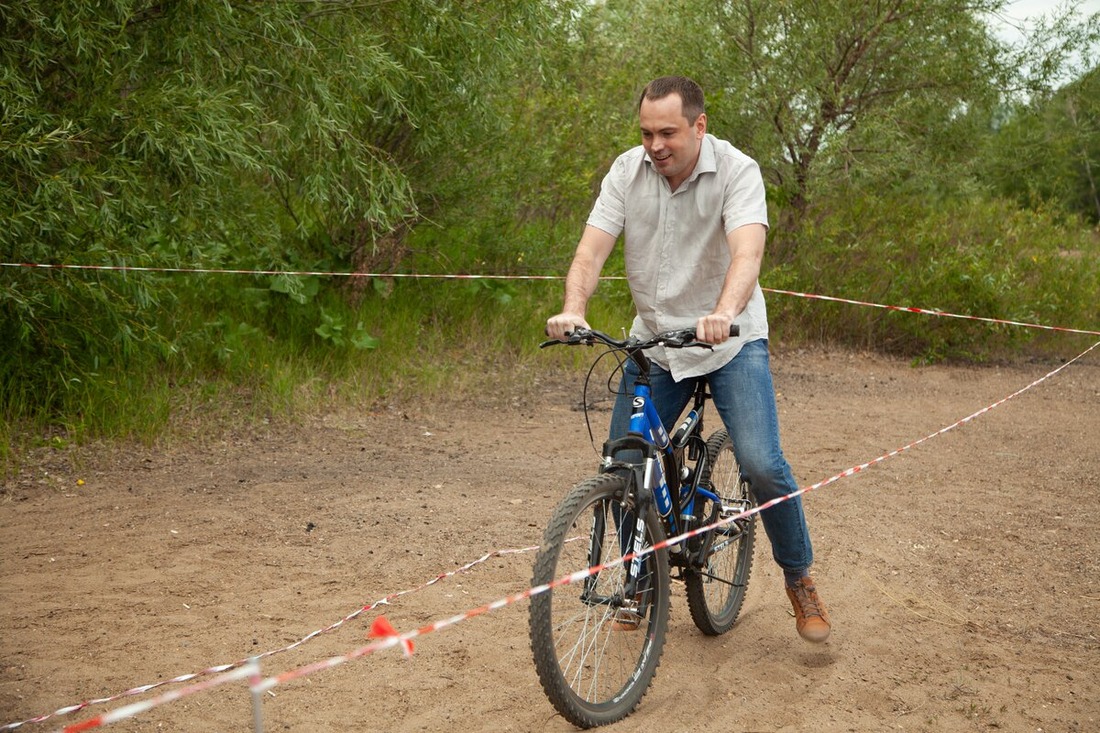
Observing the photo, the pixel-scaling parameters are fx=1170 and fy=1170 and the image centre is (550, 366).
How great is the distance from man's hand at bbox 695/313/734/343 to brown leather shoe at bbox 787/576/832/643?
1.48 meters

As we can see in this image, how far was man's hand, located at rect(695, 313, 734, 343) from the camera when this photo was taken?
3658 millimetres

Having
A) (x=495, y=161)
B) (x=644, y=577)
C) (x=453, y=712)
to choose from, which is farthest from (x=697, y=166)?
(x=495, y=161)

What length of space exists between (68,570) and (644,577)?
2.95 metres

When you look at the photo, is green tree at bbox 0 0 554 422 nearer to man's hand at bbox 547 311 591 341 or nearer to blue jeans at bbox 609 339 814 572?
blue jeans at bbox 609 339 814 572

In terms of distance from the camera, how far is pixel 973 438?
916cm

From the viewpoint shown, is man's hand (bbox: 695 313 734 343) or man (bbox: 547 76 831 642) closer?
man's hand (bbox: 695 313 734 343)

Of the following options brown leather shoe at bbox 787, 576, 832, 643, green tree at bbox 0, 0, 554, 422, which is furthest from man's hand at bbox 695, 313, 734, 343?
green tree at bbox 0, 0, 554, 422

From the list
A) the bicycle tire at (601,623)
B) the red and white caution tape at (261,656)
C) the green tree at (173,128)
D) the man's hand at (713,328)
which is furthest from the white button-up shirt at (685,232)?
the green tree at (173,128)

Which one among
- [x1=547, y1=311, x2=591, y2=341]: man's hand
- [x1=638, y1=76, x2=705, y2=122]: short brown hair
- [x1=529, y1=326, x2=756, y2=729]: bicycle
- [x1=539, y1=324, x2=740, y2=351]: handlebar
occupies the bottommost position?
[x1=529, y1=326, x2=756, y2=729]: bicycle

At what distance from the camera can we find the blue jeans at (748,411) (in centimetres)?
425

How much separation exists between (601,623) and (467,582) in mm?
1431

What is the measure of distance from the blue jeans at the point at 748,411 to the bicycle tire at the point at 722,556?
304 millimetres

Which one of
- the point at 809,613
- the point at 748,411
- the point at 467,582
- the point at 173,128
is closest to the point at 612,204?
the point at 748,411

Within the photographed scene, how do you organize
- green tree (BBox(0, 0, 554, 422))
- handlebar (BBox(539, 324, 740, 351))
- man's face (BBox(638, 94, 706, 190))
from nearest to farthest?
handlebar (BBox(539, 324, 740, 351))
man's face (BBox(638, 94, 706, 190))
green tree (BBox(0, 0, 554, 422))
